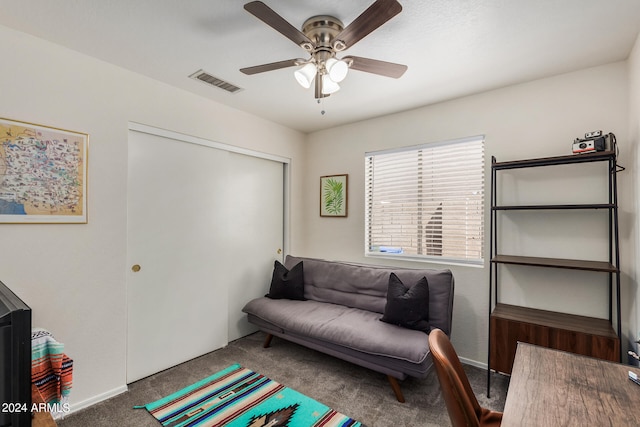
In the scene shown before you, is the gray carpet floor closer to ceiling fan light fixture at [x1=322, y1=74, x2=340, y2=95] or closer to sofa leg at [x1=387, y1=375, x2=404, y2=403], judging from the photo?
sofa leg at [x1=387, y1=375, x2=404, y2=403]

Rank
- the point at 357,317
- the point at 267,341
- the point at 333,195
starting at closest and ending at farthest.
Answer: the point at 357,317 < the point at 267,341 < the point at 333,195

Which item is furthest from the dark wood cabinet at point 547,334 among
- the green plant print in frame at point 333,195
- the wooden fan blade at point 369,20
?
the wooden fan blade at point 369,20

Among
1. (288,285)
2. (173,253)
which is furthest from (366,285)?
(173,253)

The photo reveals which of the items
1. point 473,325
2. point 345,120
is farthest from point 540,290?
point 345,120

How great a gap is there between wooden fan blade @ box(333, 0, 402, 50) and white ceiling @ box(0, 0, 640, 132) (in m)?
0.21

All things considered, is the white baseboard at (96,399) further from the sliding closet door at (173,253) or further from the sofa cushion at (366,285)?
the sofa cushion at (366,285)

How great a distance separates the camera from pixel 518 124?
265 centimetres

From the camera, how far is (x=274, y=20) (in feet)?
4.77

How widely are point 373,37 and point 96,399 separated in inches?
129

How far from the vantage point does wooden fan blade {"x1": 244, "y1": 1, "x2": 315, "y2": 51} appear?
1.33 m

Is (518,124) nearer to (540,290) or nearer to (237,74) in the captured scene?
(540,290)

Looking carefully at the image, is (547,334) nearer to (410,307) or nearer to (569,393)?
(410,307)

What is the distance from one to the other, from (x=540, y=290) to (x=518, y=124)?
1.45 metres

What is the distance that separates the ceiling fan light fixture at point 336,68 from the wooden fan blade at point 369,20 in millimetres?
107
